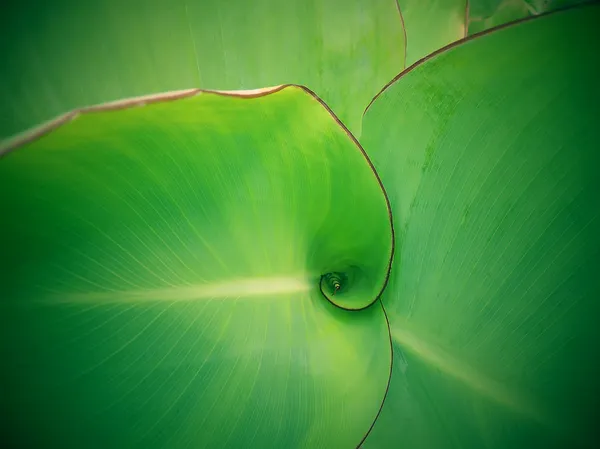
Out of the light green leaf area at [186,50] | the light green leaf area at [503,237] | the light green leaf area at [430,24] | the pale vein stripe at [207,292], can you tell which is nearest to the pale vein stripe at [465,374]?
the light green leaf area at [503,237]

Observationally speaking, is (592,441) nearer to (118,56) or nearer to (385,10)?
(385,10)

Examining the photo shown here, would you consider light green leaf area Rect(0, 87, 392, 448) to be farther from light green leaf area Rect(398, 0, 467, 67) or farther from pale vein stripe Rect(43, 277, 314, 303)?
light green leaf area Rect(398, 0, 467, 67)

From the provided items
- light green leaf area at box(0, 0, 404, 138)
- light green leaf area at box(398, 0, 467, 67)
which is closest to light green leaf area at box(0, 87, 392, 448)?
light green leaf area at box(0, 0, 404, 138)

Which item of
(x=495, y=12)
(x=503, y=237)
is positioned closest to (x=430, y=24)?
(x=495, y=12)

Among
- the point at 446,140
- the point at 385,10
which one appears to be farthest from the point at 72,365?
the point at 385,10

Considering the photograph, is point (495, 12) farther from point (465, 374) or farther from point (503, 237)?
point (465, 374)

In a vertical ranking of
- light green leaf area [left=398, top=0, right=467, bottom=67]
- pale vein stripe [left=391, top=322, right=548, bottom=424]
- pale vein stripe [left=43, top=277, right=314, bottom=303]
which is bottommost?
pale vein stripe [left=391, top=322, right=548, bottom=424]
